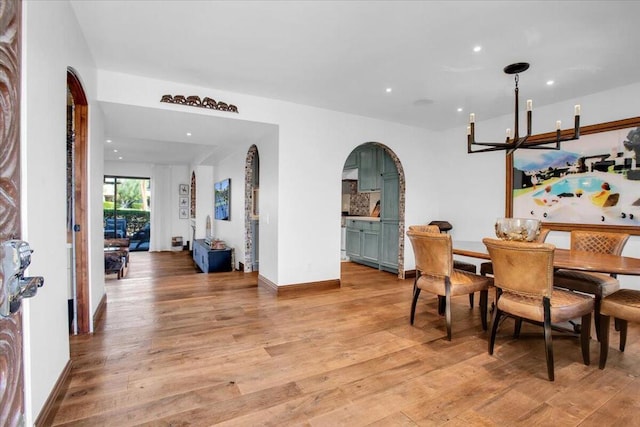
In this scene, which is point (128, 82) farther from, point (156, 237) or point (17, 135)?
point (156, 237)

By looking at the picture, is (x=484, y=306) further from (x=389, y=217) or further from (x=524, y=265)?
(x=389, y=217)

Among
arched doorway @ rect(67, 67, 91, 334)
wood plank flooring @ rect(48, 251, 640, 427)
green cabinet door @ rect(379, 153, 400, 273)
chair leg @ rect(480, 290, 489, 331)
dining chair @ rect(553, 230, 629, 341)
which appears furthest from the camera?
green cabinet door @ rect(379, 153, 400, 273)

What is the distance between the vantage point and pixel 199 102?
3.70 metres

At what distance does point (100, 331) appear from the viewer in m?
2.95

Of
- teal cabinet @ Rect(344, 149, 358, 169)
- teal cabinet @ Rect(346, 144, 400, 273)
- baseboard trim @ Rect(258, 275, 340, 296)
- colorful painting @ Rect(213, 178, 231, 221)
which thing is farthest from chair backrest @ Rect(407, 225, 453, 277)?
colorful painting @ Rect(213, 178, 231, 221)

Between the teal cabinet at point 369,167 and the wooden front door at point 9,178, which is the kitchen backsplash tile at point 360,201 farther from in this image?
the wooden front door at point 9,178

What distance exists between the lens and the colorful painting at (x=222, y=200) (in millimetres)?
6713

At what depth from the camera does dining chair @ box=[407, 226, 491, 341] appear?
2.88m

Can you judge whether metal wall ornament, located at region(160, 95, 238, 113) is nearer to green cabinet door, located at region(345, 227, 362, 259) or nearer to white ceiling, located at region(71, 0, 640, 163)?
white ceiling, located at region(71, 0, 640, 163)

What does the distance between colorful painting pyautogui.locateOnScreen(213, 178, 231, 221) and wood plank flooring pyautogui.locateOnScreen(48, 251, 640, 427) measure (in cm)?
327

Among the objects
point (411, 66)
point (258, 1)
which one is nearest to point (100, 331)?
point (258, 1)

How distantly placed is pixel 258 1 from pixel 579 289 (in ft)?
11.8

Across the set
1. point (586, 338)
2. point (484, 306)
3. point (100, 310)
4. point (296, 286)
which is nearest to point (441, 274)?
point (484, 306)

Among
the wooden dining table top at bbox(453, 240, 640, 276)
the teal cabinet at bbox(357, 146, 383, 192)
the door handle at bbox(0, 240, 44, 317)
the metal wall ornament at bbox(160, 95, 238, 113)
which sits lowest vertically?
the wooden dining table top at bbox(453, 240, 640, 276)
